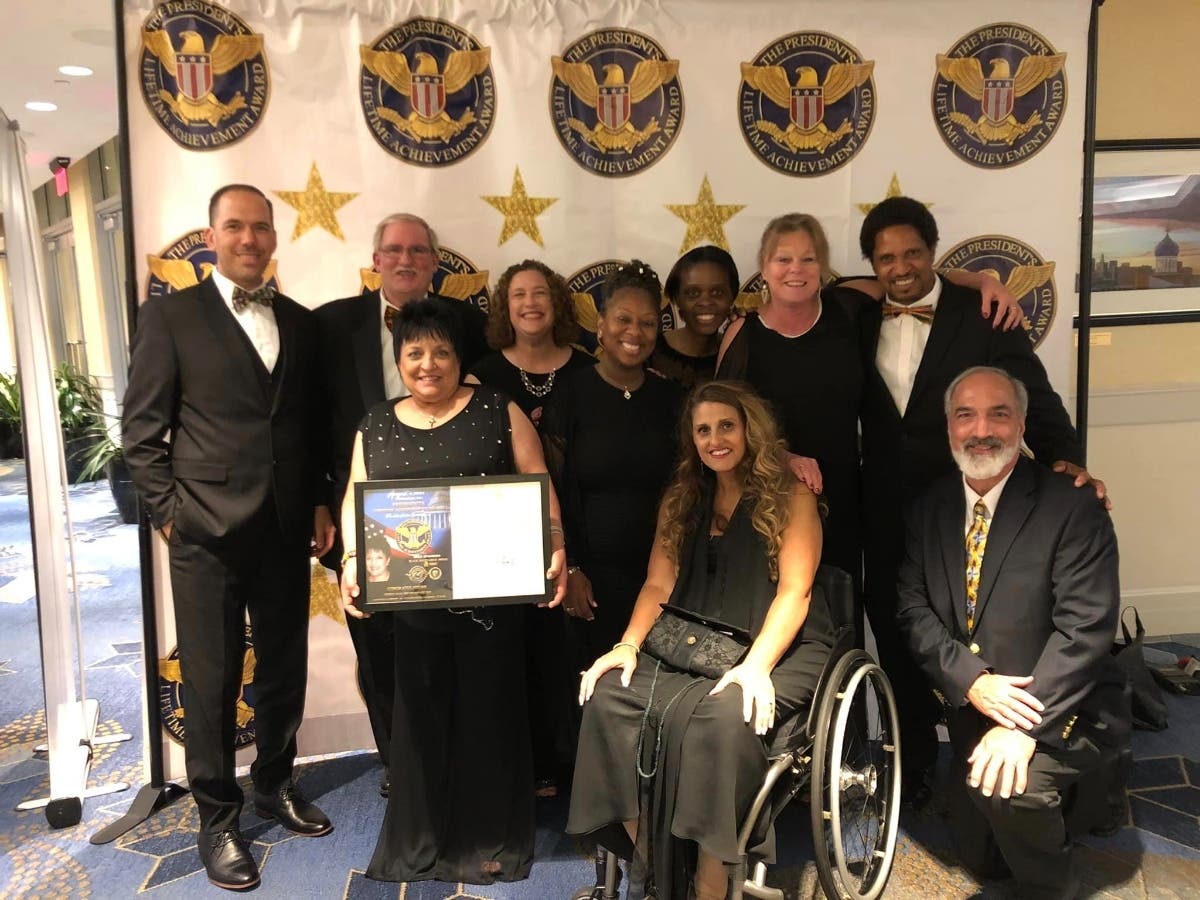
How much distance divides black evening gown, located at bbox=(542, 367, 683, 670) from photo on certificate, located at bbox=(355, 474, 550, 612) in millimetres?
434

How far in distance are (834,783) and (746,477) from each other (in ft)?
2.96

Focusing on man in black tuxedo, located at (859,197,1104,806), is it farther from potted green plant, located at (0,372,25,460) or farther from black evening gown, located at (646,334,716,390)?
potted green plant, located at (0,372,25,460)

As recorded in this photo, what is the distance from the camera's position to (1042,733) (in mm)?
2309

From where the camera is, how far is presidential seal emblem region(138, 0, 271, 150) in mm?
3102

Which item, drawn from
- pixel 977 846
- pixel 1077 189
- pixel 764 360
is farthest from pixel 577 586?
pixel 1077 189

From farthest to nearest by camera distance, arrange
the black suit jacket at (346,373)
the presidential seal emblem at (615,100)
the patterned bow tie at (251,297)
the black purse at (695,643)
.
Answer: the presidential seal emblem at (615,100), the black suit jacket at (346,373), the patterned bow tie at (251,297), the black purse at (695,643)

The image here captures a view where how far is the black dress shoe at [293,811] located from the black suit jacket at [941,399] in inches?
94.0

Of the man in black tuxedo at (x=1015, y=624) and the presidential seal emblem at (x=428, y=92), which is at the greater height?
the presidential seal emblem at (x=428, y=92)

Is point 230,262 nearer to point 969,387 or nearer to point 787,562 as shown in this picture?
point 787,562

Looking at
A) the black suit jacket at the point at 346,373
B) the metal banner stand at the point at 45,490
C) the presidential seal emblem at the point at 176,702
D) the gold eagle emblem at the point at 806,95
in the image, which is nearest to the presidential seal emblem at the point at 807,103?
the gold eagle emblem at the point at 806,95

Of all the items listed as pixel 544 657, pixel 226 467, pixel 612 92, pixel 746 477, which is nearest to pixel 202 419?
pixel 226 467

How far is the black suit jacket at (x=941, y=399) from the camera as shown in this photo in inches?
113

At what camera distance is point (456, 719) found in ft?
8.80

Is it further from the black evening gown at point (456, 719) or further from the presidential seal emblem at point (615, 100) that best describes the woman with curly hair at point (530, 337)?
the presidential seal emblem at point (615, 100)
